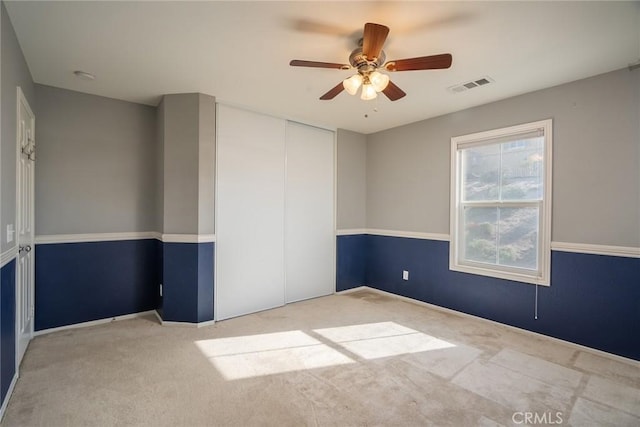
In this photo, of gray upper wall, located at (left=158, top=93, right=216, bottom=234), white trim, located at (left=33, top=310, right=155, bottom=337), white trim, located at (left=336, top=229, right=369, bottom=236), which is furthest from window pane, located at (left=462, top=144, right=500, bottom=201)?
white trim, located at (left=33, top=310, right=155, bottom=337)

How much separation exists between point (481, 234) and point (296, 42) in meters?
2.87

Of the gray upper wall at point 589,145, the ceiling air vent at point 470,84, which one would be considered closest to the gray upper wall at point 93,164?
the ceiling air vent at point 470,84

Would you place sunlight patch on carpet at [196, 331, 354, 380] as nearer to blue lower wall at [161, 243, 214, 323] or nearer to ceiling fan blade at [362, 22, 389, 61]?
blue lower wall at [161, 243, 214, 323]

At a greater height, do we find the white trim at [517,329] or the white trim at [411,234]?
the white trim at [411,234]

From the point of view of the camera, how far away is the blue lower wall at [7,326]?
184 cm

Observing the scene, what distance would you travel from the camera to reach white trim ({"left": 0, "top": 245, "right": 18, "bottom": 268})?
183 cm

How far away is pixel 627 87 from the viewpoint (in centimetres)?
257

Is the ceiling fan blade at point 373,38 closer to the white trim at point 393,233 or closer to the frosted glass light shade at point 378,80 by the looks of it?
the frosted glass light shade at point 378,80

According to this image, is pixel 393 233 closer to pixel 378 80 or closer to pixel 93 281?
pixel 378 80

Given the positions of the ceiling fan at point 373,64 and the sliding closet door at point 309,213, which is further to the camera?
the sliding closet door at point 309,213

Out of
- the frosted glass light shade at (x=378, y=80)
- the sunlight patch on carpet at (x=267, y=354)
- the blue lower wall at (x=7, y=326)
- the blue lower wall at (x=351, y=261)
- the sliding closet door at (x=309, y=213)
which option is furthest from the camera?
the blue lower wall at (x=351, y=261)

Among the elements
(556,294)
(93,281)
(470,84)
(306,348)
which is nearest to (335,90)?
(470,84)

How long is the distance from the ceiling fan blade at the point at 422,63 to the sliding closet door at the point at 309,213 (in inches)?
88.1

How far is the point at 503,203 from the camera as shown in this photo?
334cm
